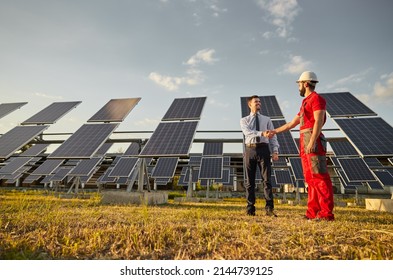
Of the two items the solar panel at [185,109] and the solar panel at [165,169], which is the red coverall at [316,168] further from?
the solar panel at [165,169]

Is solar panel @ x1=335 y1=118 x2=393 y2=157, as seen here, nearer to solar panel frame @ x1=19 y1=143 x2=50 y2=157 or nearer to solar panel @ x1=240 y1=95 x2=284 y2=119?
solar panel @ x1=240 y1=95 x2=284 y2=119

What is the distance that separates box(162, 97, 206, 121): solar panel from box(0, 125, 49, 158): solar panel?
231 inches

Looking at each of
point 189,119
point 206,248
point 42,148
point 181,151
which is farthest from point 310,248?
point 42,148

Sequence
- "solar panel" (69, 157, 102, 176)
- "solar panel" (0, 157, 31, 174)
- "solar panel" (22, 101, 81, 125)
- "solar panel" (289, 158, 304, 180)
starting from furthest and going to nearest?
"solar panel" (0, 157, 31, 174) → "solar panel" (69, 157, 102, 176) → "solar panel" (289, 158, 304, 180) → "solar panel" (22, 101, 81, 125)

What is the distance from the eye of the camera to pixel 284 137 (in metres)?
10.1

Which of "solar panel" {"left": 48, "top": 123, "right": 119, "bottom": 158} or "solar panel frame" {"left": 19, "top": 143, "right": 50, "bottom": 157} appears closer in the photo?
"solar panel" {"left": 48, "top": 123, "right": 119, "bottom": 158}

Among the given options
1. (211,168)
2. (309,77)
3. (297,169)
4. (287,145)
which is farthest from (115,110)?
(297,169)

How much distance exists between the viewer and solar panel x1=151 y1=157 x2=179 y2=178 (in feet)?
48.3

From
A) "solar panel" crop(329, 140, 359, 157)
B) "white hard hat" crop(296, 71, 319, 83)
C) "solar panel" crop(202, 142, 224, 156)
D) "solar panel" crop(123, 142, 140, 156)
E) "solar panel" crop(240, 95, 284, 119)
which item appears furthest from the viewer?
"solar panel" crop(123, 142, 140, 156)

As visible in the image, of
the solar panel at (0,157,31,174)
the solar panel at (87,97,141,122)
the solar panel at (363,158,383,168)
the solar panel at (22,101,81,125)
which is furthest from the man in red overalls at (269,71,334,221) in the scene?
the solar panel at (0,157,31,174)

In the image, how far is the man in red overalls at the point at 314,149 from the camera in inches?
148
